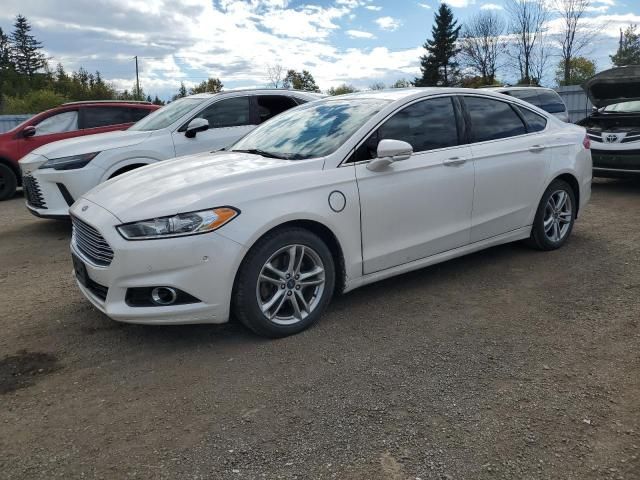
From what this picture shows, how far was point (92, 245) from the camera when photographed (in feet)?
11.7

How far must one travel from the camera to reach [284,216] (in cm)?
350

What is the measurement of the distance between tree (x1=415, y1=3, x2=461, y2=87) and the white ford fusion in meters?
55.8

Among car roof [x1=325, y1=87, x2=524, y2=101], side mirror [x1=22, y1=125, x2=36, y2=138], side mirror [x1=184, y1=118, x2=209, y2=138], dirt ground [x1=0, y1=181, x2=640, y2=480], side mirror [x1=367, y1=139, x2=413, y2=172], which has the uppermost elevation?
side mirror [x1=22, y1=125, x2=36, y2=138]

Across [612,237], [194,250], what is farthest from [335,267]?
[612,237]

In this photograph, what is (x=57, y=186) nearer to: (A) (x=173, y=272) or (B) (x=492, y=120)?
(A) (x=173, y=272)

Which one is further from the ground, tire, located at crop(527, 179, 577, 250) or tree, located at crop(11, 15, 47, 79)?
tree, located at crop(11, 15, 47, 79)

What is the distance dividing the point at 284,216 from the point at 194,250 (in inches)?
24.2

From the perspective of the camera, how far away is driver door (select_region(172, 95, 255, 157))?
7121mm

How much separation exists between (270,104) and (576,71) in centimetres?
5149

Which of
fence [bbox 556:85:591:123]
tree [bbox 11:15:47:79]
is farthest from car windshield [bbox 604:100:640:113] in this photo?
tree [bbox 11:15:47:79]

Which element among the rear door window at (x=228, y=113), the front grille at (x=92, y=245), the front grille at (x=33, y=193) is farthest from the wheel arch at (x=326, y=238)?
the front grille at (x=33, y=193)

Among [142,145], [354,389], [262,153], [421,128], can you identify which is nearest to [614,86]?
[421,128]

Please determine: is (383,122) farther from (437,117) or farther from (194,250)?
(194,250)

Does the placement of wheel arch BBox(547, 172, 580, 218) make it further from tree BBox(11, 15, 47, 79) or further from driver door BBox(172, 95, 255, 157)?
tree BBox(11, 15, 47, 79)
